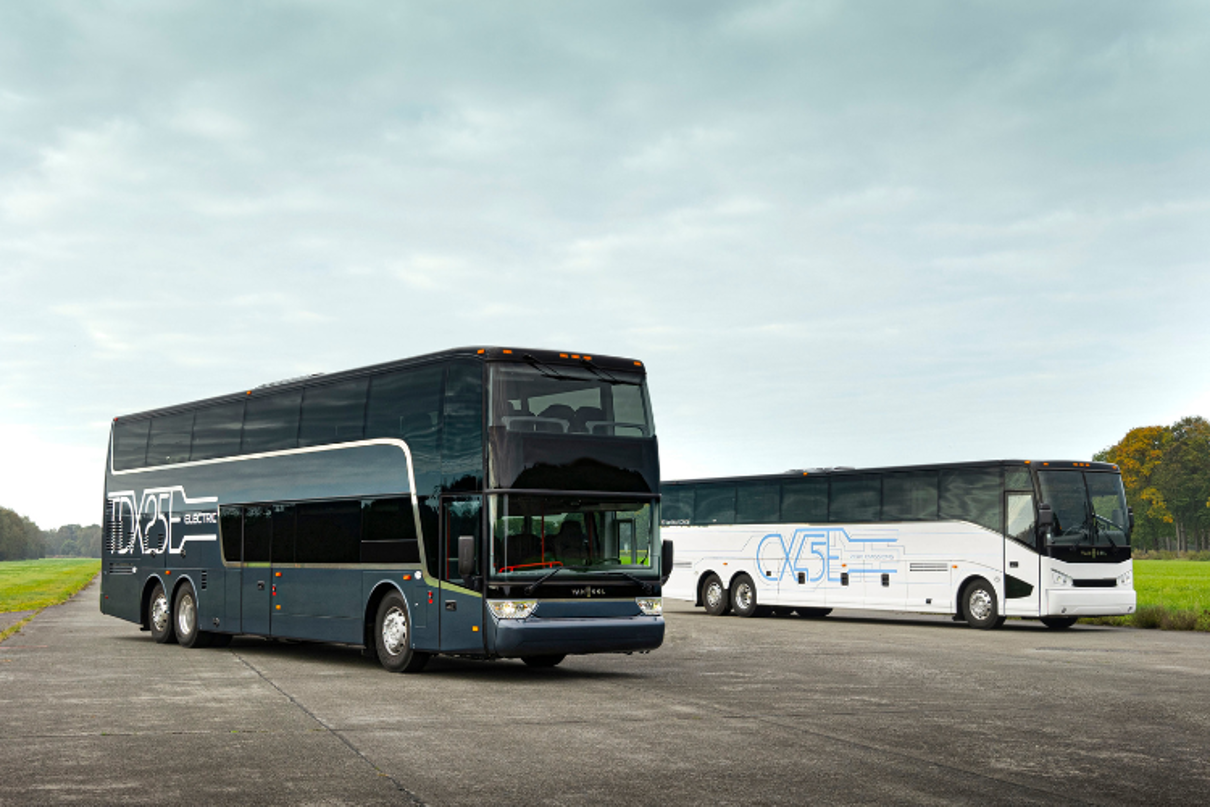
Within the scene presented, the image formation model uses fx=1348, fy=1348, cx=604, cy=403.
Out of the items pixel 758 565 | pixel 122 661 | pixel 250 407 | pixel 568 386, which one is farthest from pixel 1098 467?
pixel 122 661

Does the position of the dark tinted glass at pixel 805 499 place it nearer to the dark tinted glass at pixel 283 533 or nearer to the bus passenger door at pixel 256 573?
the bus passenger door at pixel 256 573

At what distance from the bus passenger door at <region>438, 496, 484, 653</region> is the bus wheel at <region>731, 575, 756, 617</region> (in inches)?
687

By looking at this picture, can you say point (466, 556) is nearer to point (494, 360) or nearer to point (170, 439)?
point (494, 360)

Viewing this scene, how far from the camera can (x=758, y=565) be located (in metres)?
32.0

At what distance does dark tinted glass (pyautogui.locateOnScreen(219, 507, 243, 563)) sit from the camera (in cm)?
2008

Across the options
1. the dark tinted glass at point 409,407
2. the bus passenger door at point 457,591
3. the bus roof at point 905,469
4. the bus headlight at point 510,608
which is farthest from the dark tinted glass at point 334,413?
the bus roof at point 905,469

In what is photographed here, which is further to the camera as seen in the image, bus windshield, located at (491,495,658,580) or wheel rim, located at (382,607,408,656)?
wheel rim, located at (382,607,408,656)

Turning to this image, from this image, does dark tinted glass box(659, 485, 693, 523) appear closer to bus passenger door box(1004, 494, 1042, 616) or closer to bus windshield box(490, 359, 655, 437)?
bus passenger door box(1004, 494, 1042, 616)

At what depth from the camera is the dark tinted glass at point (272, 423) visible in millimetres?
19031

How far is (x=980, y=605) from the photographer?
26.7 metres

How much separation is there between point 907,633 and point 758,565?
673 cm

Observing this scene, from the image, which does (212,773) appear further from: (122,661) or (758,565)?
(758,565)

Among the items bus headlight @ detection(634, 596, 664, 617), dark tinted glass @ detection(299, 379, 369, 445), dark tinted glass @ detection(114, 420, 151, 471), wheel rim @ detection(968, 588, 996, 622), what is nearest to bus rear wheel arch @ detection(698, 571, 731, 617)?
wheel rim @ detection(968, 588, 996, 622)

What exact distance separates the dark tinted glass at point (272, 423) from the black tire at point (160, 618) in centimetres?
380
